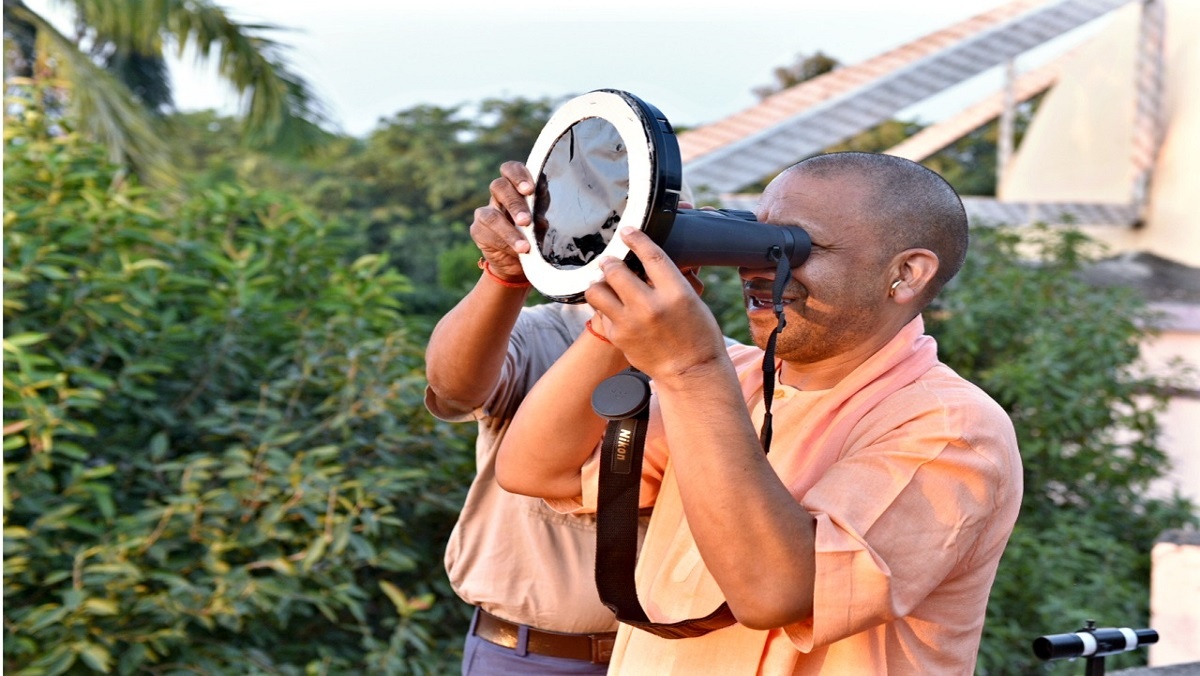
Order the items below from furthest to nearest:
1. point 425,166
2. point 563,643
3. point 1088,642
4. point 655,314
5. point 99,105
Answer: point 425,166
point 99,105
point 563,643
point 1088,642
point 655,314

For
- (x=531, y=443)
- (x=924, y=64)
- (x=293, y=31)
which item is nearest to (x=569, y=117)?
(x=531, y=443)

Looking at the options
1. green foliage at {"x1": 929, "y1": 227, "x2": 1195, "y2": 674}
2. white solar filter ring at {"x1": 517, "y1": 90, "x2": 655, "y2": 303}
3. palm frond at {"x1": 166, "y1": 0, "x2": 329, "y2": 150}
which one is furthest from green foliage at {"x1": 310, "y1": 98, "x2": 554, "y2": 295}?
white solar filter ring at {"x1": 517, "y1": 90, "x2": 655, "y2": 303}

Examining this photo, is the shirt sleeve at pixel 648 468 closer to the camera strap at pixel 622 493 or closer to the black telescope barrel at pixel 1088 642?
the camera strap at pixel 622 493

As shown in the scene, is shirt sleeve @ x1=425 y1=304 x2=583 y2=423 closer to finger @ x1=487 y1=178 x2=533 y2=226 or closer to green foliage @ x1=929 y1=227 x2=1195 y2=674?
finger @ x1=487 y1=178 x2=533 y2=226

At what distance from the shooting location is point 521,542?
7.25 feet

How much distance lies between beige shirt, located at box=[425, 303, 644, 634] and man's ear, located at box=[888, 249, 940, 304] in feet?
2.71

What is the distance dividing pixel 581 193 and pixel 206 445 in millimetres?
2378

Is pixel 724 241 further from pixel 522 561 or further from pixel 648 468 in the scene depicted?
pixel 522 561

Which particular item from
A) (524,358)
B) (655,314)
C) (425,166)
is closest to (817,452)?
(655,314)

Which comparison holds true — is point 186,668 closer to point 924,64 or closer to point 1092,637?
point 1092,637

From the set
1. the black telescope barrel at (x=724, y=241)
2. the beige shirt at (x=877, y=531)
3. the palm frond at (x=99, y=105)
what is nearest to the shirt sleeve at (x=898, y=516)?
the beige shirt at (x=877, y=531)

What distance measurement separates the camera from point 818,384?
152cm

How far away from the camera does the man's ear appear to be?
1.44m

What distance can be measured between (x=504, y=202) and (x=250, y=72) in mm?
9012
